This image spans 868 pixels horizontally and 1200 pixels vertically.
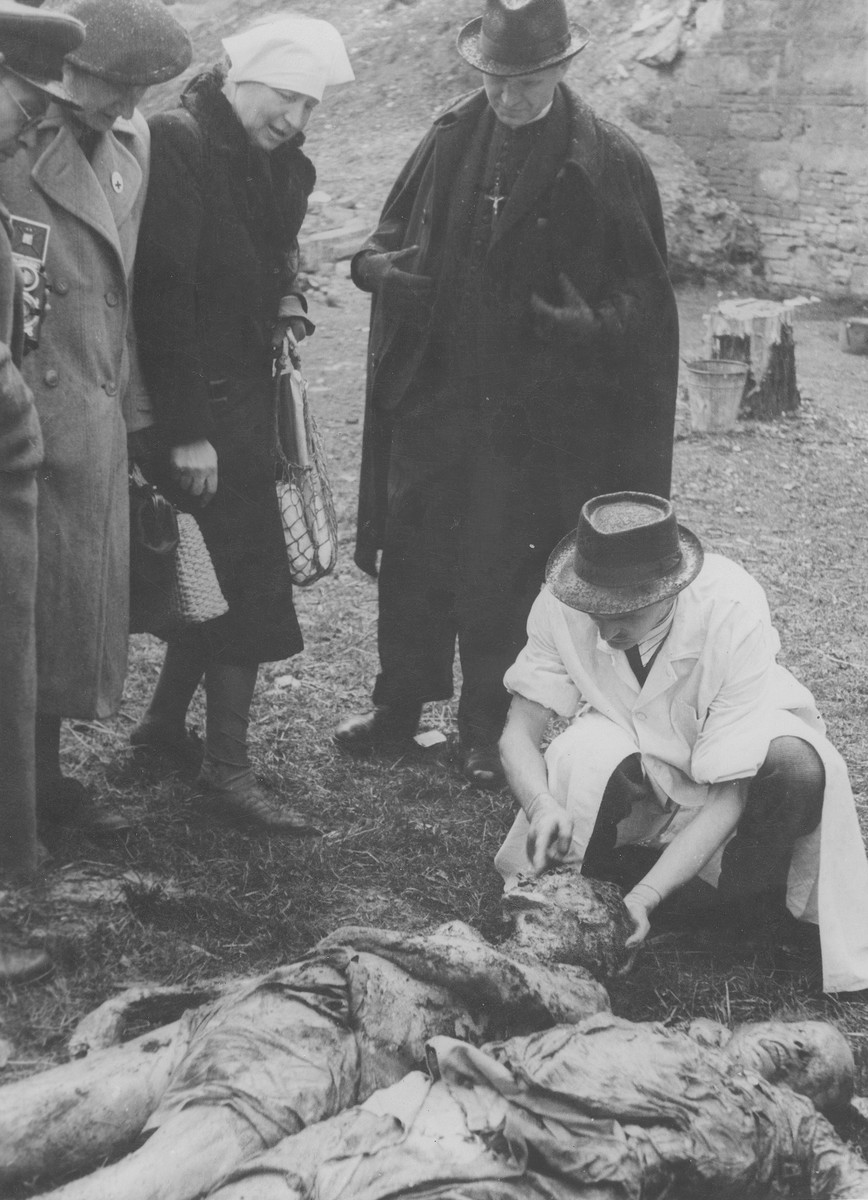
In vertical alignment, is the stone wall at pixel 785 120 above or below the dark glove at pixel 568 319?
above

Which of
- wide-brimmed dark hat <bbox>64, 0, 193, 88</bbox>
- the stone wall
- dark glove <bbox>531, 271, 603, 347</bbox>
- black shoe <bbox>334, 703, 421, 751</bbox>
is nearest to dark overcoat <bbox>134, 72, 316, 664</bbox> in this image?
wide-brimmed dark hat <bbox>64, 0, 193, 88</bbox>

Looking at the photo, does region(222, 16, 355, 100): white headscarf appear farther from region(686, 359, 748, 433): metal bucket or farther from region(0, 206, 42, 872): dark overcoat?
region(686, 359, 748, 433): metal bucket

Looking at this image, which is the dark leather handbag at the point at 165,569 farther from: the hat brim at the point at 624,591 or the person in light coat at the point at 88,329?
the hat brim at the point at 624,591

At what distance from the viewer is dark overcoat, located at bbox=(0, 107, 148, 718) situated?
3203 millimetres

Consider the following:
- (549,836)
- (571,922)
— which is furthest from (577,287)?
(571,922)

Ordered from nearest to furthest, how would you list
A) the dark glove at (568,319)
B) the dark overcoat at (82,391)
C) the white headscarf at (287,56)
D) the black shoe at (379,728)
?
the dark overcoat at (82,391)
the white headscarf at (287,56)
the dark glove at (568,319)
the black shoe at (379,728)

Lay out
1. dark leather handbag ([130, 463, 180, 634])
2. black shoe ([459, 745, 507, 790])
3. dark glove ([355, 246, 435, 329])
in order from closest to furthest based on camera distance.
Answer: dark leather handbag ([130, 463, 180, 634]), dark glove ([355, 246, 435, 329]), black shoe ([459, 745, 507, 790])

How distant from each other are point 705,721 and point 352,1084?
143 cm

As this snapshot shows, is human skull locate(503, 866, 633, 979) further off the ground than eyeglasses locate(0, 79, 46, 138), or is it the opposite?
eyeglasses locate(0, 79, 46, 138)

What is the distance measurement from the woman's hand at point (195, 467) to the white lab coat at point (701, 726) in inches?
44.3

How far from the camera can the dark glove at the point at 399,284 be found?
427 centimetres

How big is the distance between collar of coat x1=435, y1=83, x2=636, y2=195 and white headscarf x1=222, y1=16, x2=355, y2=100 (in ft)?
2.49

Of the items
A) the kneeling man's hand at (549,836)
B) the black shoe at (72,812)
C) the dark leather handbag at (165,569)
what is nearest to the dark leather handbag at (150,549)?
the dark leather handbag at (165,569)

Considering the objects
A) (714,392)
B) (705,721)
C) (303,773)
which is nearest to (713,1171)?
(705,721)
